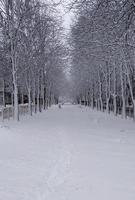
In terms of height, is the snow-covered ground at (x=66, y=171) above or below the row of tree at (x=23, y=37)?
below

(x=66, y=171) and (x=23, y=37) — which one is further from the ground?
(x=23, y=37)

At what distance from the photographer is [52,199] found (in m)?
6.09

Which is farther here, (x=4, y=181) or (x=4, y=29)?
(x=4, y=29)

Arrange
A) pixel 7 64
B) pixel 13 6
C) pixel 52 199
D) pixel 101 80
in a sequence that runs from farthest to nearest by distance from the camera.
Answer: pixel 101 80 → pixel 7 64 → pixel 13 6 → pixel 52 199

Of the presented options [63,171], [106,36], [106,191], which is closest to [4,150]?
[63,171]

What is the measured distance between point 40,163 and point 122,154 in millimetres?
2949

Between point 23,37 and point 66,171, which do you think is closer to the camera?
point 66,171

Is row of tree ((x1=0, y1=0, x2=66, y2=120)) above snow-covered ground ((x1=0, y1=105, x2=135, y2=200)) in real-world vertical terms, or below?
above

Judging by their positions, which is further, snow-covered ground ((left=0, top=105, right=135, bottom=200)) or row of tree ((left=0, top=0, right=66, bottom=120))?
row of tree ((left=0, top=0, right=66, bottom=120))

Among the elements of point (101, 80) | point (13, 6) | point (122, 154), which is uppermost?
point (13, 6)

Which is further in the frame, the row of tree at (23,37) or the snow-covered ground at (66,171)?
the row of tree at (23,37)

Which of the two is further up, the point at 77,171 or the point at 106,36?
the point at 106,36

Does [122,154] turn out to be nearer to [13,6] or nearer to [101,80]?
[13,6]

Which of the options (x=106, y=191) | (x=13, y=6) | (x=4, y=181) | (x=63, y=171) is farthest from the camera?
(x=13, y=6)
